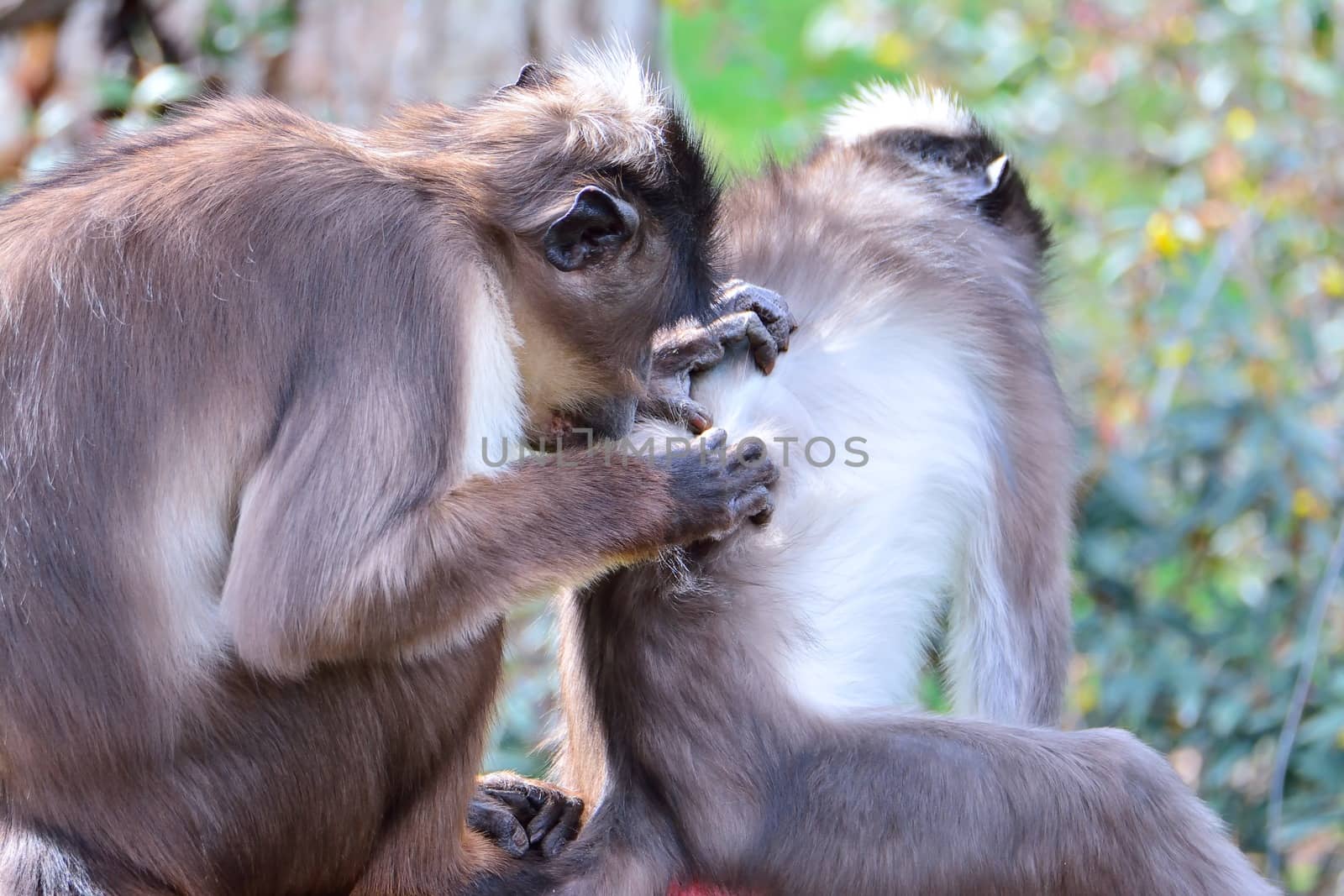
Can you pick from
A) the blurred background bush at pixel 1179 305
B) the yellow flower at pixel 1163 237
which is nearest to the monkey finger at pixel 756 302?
the blurred background bush at pixel 1179 305

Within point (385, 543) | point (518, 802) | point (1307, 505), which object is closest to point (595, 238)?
point (385, 543)

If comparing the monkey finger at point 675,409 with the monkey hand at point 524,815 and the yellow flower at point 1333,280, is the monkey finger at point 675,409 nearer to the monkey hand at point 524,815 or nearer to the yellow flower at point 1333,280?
the monkey hand at point 524,815

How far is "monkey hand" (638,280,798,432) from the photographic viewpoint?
2566 millimetres

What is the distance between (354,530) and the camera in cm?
203

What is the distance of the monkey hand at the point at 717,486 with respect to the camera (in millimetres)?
2248

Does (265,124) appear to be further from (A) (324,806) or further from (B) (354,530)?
(A) (324,806)

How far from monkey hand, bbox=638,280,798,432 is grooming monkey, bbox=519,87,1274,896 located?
1.6 inches

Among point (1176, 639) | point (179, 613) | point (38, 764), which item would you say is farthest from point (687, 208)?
point (1176, 639)

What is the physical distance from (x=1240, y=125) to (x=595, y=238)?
313 cm

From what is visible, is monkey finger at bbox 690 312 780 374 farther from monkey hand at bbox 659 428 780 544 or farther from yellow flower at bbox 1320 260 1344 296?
yellow flower at bbox 1320 260 1344 296

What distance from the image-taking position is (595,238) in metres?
2.46

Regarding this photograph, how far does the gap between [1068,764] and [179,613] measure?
52.2 inches

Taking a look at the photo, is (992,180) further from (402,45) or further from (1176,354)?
(402,45)

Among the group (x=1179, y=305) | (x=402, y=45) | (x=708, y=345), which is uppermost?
(x=402, y=45)
